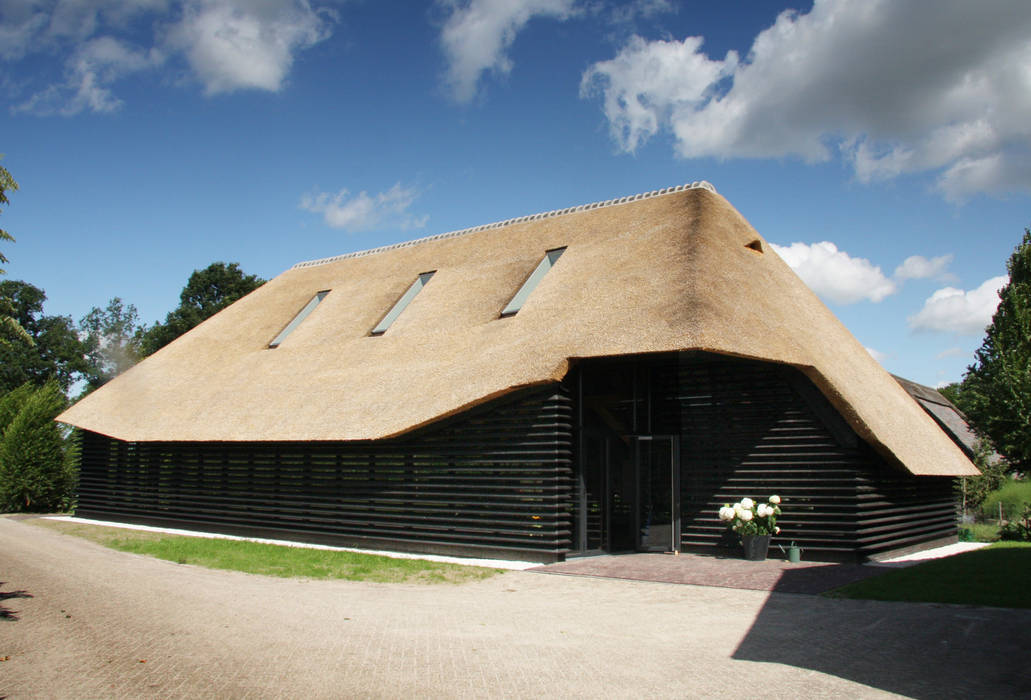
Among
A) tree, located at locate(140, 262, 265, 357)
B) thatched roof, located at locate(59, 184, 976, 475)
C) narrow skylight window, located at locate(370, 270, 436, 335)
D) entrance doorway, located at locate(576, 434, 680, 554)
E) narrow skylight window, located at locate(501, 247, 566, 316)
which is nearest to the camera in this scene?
thatched roof, located at locate(59, 184, 976, 475)

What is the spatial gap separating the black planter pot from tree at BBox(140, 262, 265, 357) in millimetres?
43926

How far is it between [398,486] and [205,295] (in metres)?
41.4

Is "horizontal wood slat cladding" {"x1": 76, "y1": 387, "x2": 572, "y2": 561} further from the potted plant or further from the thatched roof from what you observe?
the potted plant

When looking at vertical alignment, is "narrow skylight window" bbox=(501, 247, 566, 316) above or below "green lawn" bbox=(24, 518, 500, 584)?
above


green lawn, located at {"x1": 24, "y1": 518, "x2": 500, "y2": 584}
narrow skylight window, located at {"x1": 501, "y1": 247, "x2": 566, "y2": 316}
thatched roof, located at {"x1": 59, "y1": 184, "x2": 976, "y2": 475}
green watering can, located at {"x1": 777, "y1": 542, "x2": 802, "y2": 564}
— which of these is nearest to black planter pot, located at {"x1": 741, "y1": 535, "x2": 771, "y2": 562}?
green watering can, located at {"x1": 777, "y1": 542, "x2": 802, "y2": 564}

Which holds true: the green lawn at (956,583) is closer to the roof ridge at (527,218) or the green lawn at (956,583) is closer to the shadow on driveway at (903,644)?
the shadow on driveway at (903,644)

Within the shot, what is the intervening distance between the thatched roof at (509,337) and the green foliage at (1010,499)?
828 centimetres

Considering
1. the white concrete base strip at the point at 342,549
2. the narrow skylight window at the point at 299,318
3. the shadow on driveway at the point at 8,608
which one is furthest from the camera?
the narrow skylight window at the point at 299,318

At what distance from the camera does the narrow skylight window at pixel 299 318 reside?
23.7 m

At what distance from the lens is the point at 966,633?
26.4 feet

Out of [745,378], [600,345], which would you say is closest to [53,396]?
[600,345]

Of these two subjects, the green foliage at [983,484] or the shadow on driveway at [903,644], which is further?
the green foliage at [983,484]

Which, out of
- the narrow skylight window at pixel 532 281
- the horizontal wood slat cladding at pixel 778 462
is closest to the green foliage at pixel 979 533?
the horizontal wood slat cladding at pixel 778 462

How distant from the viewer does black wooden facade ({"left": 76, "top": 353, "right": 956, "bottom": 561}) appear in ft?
45.8
